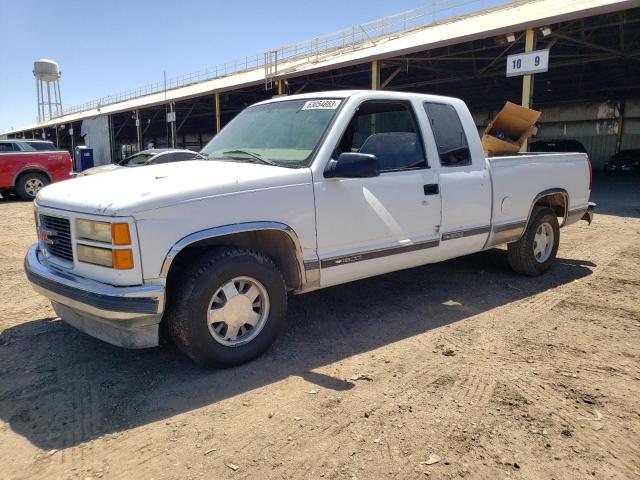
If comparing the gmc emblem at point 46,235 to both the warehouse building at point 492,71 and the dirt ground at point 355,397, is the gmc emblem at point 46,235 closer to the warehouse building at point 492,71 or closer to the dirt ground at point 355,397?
the dirt ground at point 355,397

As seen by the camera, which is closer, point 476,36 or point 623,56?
point 476,36

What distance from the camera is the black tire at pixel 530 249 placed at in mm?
5609

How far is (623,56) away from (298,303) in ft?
65.4

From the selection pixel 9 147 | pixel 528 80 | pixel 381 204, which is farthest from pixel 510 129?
pixel 9 147

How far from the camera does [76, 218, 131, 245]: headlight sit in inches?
114

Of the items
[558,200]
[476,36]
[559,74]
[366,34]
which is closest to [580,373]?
[558,200]

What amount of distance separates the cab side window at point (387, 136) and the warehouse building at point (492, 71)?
10535 millimetres

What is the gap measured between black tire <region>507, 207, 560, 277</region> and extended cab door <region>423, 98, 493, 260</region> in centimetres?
92

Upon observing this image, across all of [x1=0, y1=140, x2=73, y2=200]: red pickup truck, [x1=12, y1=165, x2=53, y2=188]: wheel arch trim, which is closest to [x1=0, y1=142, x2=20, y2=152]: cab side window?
[x1=0, y1=140, x2=73, y2=200]: red pickup truck

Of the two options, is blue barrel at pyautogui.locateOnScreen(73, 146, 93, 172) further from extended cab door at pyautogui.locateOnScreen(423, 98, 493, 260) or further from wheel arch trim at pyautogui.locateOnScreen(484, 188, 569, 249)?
wheel arch trim at pyautogui.locateOnScreen(484, 188, 569, 249)

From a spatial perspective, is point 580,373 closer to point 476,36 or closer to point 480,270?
point 480,270

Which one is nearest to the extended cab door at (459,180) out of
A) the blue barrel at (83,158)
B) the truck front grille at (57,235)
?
the truck front grille at (57,235)

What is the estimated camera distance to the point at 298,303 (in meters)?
4.88

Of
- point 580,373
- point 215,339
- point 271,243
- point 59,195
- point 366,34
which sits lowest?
point 580,373
